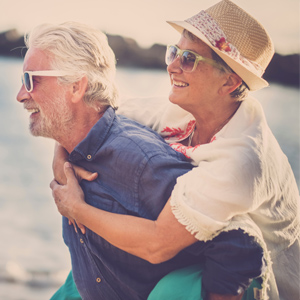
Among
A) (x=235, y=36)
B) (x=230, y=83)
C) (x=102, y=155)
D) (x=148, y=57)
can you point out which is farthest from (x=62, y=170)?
(x=148, y=57)

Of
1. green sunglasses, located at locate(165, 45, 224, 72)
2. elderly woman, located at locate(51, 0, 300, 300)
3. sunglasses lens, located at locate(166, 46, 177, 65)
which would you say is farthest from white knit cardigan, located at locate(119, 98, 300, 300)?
sunglasses lens, located at locate(166, 46, 177, 65)

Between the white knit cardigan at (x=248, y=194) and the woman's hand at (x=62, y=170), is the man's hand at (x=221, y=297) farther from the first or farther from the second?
the woman's hand at (x=62, y=170)

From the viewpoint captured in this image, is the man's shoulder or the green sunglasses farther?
the green sunglasses

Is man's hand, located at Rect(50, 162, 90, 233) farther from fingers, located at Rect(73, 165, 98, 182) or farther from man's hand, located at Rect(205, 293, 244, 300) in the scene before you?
man's hand, located at Rect(205, 293, 244, 300)

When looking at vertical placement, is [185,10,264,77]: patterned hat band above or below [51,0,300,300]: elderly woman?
above

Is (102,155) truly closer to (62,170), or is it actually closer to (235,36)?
(62,170)

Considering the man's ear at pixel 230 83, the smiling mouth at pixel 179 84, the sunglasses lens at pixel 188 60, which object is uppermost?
the sunglasses lens at pixel 188 60

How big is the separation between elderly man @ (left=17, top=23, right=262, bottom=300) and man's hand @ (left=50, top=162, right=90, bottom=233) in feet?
0.19

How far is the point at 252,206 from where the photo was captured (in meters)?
1.87

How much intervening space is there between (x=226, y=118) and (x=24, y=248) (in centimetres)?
558

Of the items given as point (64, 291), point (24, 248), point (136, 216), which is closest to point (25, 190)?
point (24, 248)

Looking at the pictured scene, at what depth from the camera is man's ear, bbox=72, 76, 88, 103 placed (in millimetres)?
2453

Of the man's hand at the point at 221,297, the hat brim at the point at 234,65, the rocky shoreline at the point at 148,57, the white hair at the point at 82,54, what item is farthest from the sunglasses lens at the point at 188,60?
the rocky shoreline at the point at 148,57

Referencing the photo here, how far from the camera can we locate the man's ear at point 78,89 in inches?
96.6
